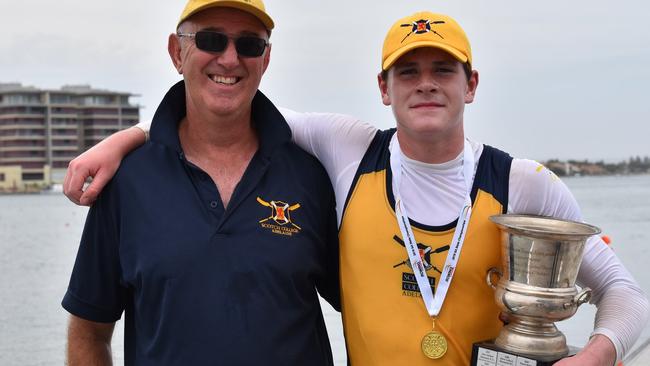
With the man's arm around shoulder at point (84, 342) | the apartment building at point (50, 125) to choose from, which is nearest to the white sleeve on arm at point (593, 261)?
the man's arm around shoulder at point (84, 342)

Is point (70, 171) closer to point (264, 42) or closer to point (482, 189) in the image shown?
point (264, 42)

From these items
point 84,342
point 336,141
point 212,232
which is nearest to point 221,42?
point 336,141

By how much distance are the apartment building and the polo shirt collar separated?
Result: 337ft

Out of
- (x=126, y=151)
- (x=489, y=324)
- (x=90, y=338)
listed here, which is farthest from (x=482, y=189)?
(x=90, y=338)

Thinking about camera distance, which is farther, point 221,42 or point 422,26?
point 221,42

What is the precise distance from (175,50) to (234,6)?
38 centimetres

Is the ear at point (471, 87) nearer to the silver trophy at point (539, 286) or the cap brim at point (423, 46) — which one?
the cap brim at point (423, 46)

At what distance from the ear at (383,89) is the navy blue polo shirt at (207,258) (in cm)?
43

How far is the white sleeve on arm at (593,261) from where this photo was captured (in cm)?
288

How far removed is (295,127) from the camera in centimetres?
352

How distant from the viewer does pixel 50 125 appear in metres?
105

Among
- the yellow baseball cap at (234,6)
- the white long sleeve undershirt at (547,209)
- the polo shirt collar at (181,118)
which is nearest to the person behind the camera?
the white long sleeve undershirt at (547,209)

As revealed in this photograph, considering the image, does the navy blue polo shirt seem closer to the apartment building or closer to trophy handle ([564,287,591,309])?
trophy handle ([564,287,591,309])

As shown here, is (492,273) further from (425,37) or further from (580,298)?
(425,37)
